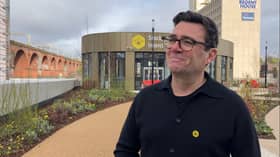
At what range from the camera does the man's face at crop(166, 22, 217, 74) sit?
6.53 ft

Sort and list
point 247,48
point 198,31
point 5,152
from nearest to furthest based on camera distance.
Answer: point 198,31
point 5,152
point 247,48

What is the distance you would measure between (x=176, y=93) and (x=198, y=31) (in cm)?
38

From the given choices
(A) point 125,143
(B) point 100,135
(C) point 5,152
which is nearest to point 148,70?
(B) point 100,135

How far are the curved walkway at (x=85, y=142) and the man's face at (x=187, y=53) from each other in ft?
16.4

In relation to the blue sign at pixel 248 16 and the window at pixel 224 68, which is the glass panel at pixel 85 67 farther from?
the blue sign at pixel 248 16

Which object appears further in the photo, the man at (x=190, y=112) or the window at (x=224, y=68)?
the window at (x=224, y=68)

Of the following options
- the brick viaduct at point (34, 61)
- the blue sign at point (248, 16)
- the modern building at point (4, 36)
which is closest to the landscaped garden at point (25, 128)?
the modern building at point (4, 36)

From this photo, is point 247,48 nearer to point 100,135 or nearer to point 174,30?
point 100,135

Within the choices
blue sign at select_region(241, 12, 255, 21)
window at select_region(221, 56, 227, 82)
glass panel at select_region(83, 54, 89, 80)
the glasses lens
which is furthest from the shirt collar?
blue sign at select_region(241, 12, 255, 21)

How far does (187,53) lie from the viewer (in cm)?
200

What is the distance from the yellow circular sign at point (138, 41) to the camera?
31.9 metres

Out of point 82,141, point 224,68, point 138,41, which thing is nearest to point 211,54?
point 82,141

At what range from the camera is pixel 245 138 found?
74.9 inches

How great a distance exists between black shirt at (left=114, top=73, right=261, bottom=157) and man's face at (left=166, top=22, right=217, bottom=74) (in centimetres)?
13
